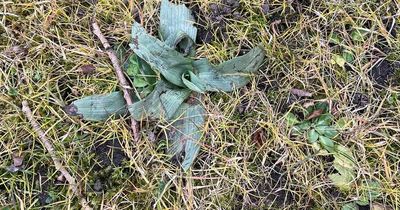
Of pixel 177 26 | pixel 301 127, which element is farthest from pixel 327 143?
pixel 177 26

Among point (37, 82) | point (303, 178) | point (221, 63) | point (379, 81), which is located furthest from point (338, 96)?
point (37, 82)

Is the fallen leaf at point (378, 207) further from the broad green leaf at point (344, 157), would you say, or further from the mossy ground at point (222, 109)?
the broad green leaf at point (344, 157)

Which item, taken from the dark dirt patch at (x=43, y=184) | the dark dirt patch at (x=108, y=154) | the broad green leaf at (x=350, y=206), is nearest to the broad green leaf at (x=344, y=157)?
the broad green leaf at (x=350, y=206)

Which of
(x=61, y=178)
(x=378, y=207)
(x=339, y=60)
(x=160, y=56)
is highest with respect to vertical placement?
(x=160, y=56)

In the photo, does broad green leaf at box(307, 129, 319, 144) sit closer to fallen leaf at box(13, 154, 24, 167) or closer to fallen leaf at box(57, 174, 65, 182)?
fallen leaf at box(57, 174, 65, 182)

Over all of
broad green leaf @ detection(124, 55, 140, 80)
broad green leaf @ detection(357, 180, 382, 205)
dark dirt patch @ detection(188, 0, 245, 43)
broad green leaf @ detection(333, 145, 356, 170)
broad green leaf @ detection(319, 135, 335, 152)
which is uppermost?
dark dirt patch @ detection(188, 0, 245, 43)

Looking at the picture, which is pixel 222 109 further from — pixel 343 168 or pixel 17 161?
pixel 17 161

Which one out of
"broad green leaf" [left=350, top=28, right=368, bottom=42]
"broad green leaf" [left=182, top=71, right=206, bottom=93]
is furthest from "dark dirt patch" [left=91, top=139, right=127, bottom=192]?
"broad green leaf" [left=350, top=28, right=368, bottom=42]
